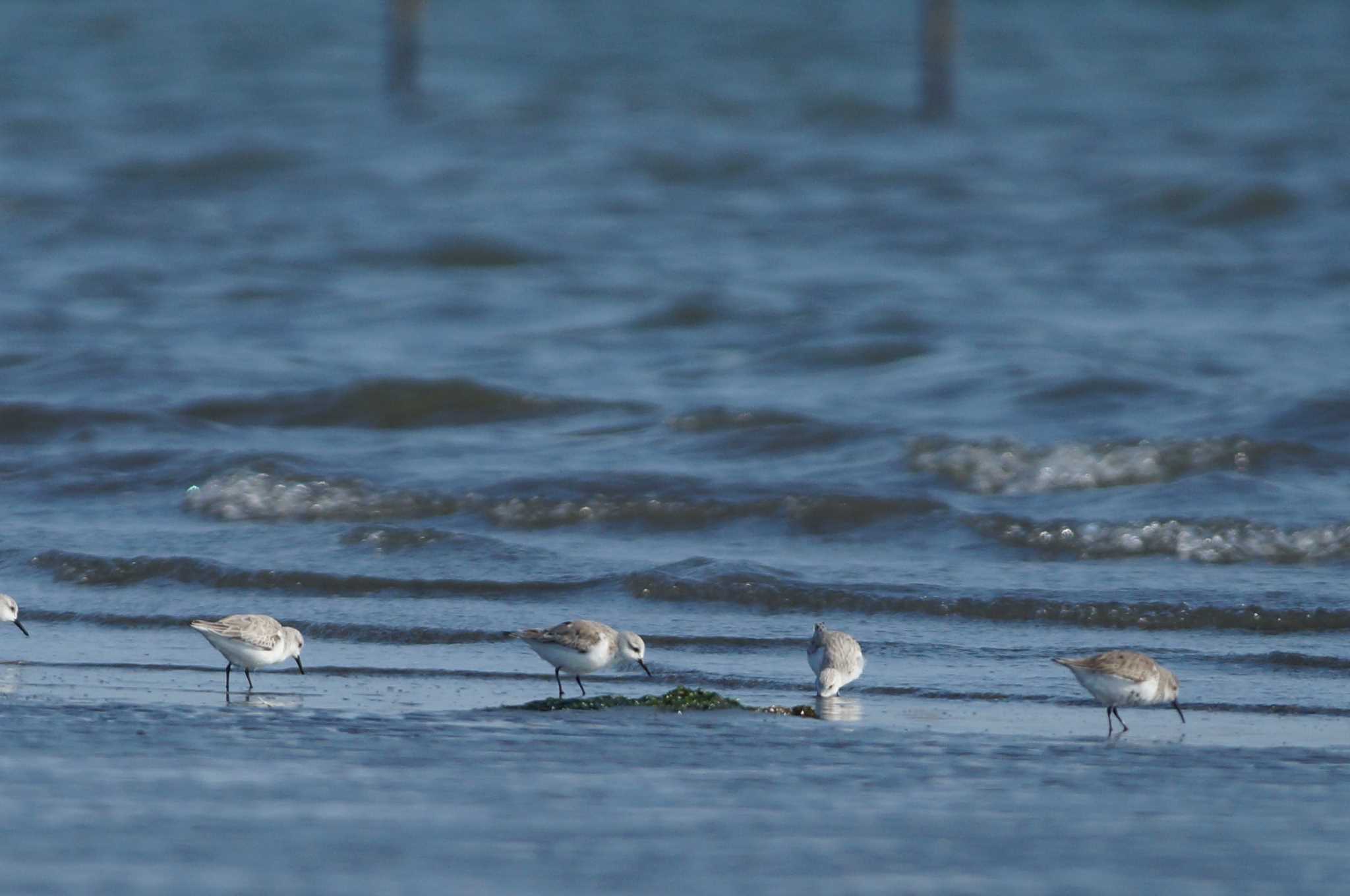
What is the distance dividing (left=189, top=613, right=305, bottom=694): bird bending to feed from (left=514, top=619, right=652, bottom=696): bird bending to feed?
0.82 meters

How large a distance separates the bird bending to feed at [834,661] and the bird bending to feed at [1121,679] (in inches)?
29.6

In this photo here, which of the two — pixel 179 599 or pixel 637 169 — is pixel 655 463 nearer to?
pixel 179 599

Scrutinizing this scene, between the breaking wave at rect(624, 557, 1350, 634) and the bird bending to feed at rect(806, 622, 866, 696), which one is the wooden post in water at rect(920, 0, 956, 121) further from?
the bird bending to feed at rect(806, 622, 866, 696)

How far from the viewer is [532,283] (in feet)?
58.4

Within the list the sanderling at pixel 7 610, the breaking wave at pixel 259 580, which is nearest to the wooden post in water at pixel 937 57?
the breaking wave at pixel 259 580

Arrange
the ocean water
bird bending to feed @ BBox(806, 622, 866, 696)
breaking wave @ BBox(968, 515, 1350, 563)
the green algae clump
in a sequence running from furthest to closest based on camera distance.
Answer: breaking wave @ BBox(968, 515, 1350, 563) < bird bending to feed @ BBox(806, 622, 866, 696) < the green algae clump < the ocean water

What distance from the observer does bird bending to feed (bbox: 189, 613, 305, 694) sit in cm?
689

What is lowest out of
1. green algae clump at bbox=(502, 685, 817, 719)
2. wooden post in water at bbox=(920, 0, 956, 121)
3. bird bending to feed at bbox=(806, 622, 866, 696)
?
green algae clump at bbox=(502, 685, 817, 719)

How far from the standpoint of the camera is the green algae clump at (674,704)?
21.5 feet

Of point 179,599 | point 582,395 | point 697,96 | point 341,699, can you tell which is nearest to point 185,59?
point 697,96

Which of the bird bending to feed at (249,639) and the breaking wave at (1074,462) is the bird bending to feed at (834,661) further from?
the breaking wave at (1074,462)

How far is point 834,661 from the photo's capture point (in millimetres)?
6863

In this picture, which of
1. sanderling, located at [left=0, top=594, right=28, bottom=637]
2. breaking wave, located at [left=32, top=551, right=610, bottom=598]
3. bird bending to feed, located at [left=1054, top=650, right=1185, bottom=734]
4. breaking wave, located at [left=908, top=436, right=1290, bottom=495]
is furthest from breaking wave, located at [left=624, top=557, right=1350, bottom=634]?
sanderling, located at [left=0, top=594, right=28, bottom=637]

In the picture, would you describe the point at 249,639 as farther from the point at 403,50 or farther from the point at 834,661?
the point at 403,50
